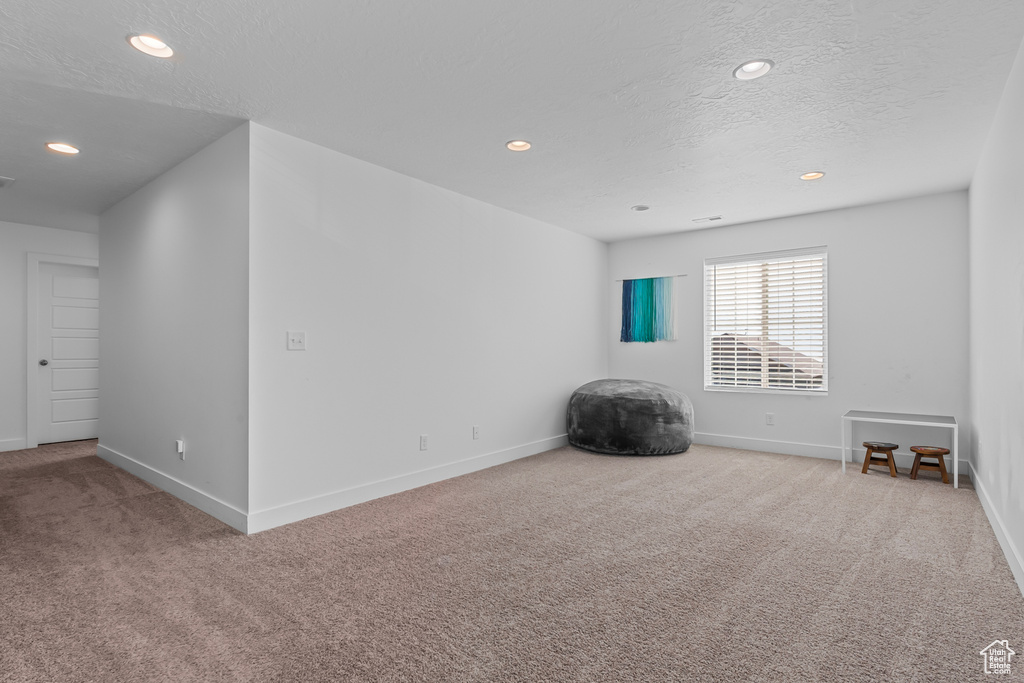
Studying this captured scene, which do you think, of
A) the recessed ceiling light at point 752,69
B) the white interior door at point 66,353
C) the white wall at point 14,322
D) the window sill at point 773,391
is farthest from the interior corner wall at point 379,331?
the white wall at point 14,322

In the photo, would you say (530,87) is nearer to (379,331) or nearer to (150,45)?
(150,45)

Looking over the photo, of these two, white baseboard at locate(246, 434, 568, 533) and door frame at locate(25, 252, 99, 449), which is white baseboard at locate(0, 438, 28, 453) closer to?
door frame at locate(25, 252, 99, 449)

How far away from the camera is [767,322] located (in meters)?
5.75

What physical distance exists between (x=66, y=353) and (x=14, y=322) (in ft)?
1.95

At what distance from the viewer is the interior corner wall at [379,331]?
11.0 ft

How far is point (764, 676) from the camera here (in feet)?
5.86

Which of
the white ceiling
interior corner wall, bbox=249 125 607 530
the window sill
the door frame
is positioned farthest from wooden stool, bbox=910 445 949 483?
the door frame

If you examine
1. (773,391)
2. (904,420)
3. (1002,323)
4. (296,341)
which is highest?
(1002,323)

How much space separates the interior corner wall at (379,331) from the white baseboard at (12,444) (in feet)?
15.3

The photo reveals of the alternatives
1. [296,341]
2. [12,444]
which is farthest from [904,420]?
[12,444]

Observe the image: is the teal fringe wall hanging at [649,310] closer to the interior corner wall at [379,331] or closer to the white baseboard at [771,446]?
the white baseboard at [771,446]

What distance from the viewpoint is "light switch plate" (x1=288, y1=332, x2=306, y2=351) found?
135 inches

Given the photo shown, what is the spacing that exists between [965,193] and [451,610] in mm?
5377

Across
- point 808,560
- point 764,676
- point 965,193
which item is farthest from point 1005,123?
point 764,676
